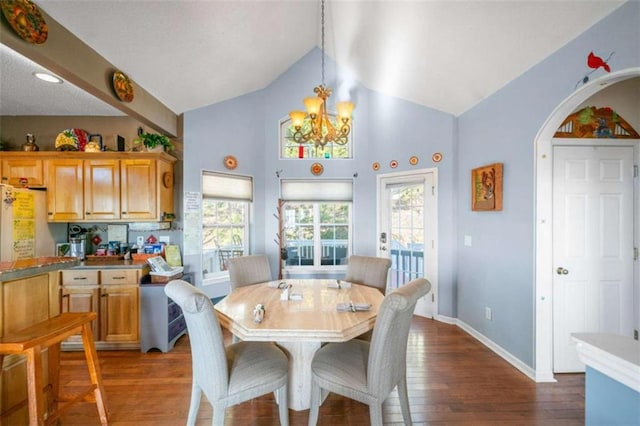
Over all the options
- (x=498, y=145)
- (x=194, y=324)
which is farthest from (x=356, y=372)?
(x=498, y=145)

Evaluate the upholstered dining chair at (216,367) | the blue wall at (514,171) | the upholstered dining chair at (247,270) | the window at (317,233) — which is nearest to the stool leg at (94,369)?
the upholstered dining chair at (216,367)

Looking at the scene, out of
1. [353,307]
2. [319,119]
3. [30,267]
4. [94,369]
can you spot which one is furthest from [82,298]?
[319,119]

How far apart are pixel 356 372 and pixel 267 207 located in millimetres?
3034

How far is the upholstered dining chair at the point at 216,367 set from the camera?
1447 millimetres

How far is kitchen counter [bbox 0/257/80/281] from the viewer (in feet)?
→ 4.89

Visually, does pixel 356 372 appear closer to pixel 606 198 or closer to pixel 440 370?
pixel 440 370

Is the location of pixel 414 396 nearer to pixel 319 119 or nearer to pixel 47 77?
pixel 319 119

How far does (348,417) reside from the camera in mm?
1900

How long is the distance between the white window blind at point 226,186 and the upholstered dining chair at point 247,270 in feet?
4.54

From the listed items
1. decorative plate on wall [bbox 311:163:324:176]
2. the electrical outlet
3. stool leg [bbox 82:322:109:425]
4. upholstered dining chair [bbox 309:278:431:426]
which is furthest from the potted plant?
the electrical outlet

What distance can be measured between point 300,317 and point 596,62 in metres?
2.57

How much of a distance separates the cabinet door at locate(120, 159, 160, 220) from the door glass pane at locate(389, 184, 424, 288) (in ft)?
10.3

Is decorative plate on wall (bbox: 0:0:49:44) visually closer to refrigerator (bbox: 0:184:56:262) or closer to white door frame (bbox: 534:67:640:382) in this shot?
refrigerator (bbox: 0:184:56:262)

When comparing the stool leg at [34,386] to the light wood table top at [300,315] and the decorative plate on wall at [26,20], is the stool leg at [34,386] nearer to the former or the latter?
the light wood table top at [300,315]
